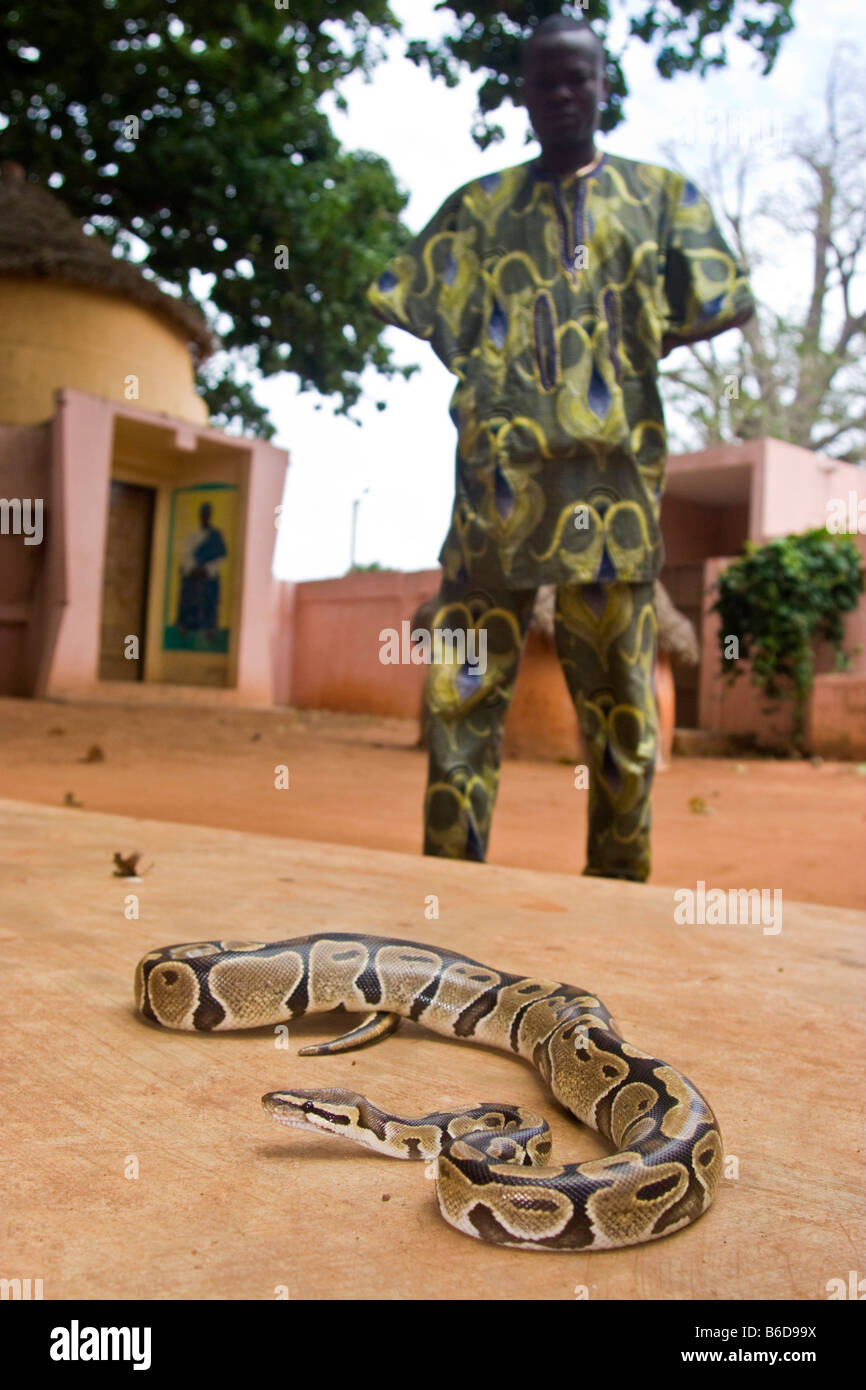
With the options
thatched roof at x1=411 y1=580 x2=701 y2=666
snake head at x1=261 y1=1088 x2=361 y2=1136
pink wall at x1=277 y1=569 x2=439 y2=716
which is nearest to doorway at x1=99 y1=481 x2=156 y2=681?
pink wall at x1=277 y1=569 x2=439 y2=716

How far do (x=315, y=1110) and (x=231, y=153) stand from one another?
52.8ft

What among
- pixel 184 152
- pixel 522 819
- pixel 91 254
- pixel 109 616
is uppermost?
pixel 184 152

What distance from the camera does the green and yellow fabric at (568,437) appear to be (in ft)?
11.5

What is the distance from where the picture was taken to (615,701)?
359cm

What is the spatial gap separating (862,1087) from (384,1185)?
27.6 inches

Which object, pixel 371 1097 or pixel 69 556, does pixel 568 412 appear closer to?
pixel 371 1097

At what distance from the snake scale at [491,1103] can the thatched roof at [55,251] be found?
1322 cm

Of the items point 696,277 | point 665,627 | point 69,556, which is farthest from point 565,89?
point 69,556

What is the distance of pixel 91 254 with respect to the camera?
1338 centimetres

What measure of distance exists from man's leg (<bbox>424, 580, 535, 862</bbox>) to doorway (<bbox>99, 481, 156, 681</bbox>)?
10986mm

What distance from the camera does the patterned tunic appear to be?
350cm
